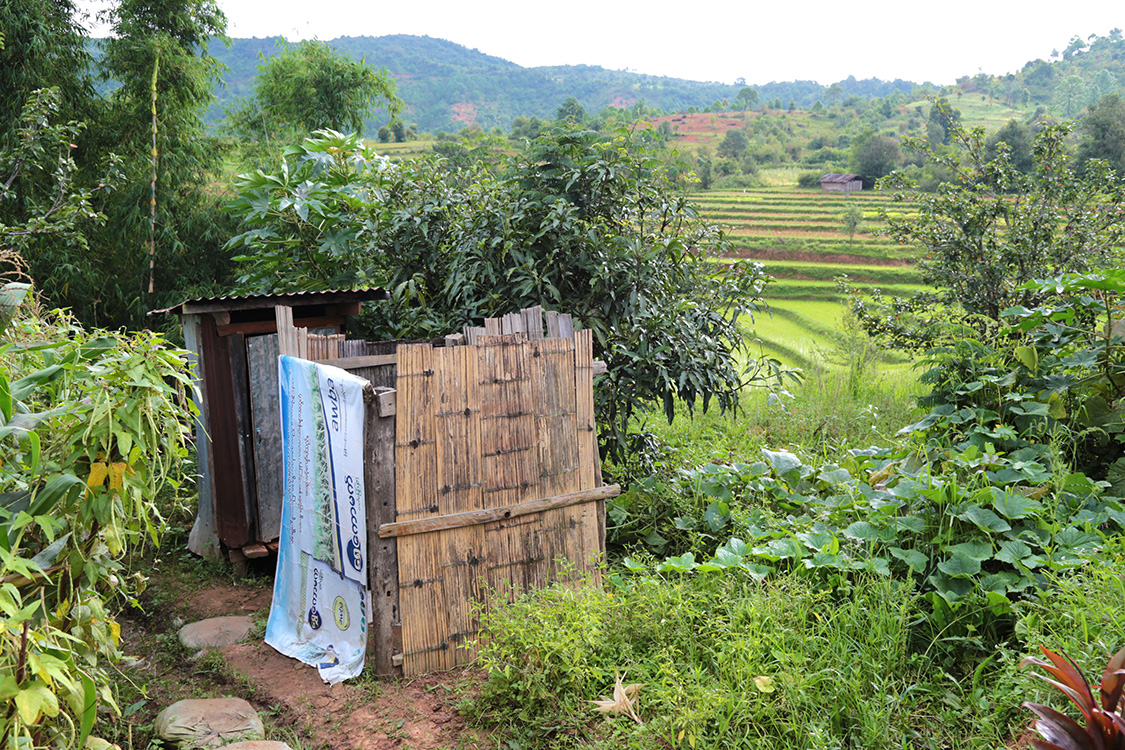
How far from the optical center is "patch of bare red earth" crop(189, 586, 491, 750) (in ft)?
9.33

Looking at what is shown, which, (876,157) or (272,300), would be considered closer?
(272,300)

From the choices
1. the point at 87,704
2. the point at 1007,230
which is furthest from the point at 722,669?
the point at 1007,230

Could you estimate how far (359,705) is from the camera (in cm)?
311

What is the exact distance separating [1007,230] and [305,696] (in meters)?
7.87

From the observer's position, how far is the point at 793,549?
10.7ft

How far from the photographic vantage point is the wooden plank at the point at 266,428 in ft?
15.7

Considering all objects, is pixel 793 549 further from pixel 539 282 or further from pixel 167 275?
pixel 167 275

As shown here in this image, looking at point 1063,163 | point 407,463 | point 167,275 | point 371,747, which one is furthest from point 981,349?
point 167,275

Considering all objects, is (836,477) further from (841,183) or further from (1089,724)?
(841,183)

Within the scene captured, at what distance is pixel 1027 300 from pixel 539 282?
548cm

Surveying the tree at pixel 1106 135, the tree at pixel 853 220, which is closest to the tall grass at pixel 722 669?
the tree at pixel 1106 135

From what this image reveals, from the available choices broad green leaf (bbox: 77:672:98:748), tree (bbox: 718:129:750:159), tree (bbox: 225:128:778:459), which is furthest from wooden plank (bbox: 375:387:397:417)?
tree (bbox: 718:129:750:159)

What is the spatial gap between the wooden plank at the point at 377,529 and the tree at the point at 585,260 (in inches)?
54.4

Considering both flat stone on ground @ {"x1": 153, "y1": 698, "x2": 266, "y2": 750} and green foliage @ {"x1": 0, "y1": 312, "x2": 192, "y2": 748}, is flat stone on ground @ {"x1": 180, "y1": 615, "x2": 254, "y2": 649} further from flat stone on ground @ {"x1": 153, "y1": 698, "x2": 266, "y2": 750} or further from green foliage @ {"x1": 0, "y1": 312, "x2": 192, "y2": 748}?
green foliage @ {"x1": 0, "y1": 312, "x2": 192, "y2": 748}
